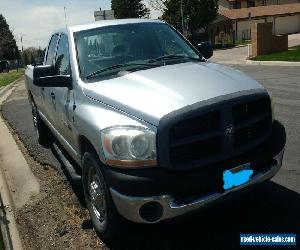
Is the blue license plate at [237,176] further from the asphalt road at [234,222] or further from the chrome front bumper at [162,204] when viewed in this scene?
the asphalt road at [234,222]

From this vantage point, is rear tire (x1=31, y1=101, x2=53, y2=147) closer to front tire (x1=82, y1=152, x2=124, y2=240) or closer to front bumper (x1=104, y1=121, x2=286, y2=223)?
front tire (x1=82, y1=152, x2=124, y2=240)

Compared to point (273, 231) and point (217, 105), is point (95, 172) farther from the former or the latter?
point (273, 231)

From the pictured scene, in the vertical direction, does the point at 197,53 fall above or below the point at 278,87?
above

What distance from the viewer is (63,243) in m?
4.31

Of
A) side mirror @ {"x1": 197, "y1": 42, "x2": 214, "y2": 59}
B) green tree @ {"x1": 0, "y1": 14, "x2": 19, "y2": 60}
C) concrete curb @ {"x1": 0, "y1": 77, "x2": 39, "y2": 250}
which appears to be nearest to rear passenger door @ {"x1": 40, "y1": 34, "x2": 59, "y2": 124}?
concrete curb @ {"x1": 0, "y1": 77, "x2": 39, "y2": 250}

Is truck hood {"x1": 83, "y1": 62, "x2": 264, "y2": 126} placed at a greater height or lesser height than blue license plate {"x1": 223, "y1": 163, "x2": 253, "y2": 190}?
greater

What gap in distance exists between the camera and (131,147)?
11.3 ft

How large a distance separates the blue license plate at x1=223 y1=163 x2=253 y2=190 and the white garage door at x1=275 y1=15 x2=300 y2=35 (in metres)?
62.2

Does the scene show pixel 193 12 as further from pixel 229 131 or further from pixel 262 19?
pixel 229 131

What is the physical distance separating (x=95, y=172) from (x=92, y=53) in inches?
58.6

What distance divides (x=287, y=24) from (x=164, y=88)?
63556 millimetres

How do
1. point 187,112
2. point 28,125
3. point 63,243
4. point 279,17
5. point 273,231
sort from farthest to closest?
point 279,17
point 28,125
point 63,243
point 273,231
point 187,112

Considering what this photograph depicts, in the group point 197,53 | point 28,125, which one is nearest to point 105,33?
point 197,53

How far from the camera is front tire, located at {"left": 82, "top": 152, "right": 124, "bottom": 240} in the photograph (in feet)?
12.4
